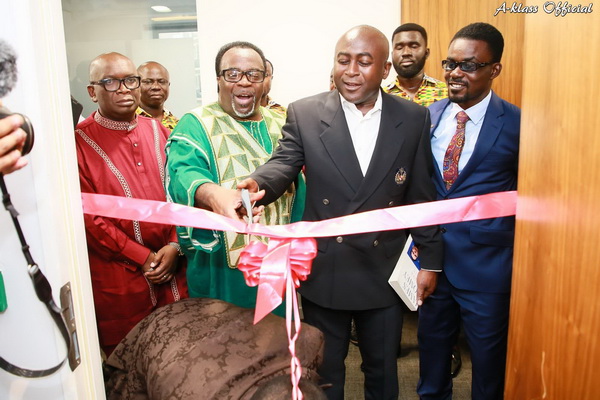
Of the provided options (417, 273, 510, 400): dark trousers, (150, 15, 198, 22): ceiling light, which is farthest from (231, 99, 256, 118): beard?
(150, 15, 198, 22): ceiling light

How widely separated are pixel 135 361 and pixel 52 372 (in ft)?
0.86

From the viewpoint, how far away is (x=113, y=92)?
89.4 inches

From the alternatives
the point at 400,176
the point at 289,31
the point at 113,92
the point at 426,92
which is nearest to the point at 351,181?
the point at 400,176

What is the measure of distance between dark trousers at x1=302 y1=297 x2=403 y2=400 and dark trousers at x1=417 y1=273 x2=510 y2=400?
0.32 m

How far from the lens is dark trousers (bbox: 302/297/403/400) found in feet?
6.02

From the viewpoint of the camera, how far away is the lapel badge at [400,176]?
1.74m

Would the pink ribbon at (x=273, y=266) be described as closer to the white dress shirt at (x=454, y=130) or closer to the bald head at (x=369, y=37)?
the bald head at (x=369, y=37)

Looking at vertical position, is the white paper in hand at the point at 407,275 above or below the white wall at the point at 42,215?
below

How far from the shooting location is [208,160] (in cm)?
Answer: 183

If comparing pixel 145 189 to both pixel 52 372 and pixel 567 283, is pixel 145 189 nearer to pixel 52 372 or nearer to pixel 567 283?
pixel 52 372

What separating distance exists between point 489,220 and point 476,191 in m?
0.13

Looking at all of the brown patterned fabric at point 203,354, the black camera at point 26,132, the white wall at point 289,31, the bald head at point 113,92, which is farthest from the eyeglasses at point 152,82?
the black camera at point 26,132

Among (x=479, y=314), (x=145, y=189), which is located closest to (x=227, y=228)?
(x=145, y=189)

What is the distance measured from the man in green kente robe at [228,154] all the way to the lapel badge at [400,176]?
44 cm
